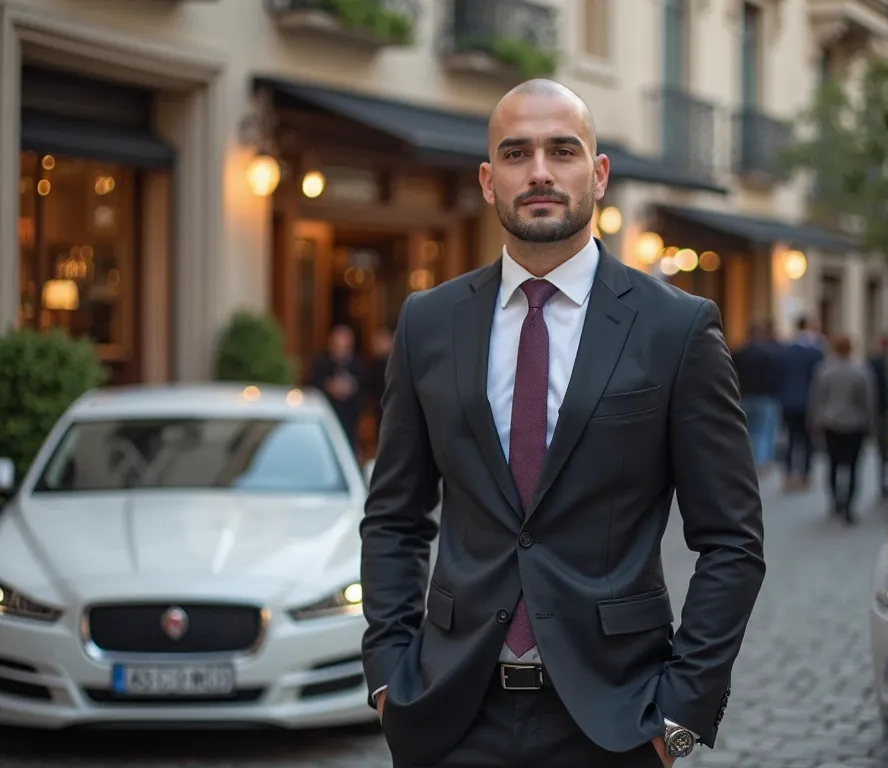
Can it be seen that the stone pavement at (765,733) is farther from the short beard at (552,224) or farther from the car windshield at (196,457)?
the short beard at (552,224)

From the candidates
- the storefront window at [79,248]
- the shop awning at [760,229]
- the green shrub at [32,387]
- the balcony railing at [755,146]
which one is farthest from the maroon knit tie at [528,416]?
the balcony railing at [755,146]

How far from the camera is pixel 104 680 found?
251 inches

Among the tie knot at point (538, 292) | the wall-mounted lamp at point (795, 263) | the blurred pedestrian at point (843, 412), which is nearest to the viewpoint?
the tie knot at point (538, 292)

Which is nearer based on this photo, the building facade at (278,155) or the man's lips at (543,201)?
the man's lips at (543,201)

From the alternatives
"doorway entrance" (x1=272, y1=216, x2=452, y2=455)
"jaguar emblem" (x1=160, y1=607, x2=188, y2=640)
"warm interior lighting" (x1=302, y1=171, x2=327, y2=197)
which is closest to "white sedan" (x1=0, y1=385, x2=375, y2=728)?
"jaguar emblem" (x1=160, y1=607, x2=188, y2=640)

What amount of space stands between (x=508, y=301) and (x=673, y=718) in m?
0.88

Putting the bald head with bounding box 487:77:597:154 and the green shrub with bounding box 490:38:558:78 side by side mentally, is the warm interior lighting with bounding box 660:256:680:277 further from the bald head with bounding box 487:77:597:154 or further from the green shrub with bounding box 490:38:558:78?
the bald head with bounding box 487:77:597:154

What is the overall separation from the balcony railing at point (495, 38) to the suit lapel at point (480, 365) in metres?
16.1

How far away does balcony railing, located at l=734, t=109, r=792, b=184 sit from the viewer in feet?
89.2

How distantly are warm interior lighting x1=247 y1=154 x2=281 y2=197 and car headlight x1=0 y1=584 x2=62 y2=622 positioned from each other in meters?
9.90

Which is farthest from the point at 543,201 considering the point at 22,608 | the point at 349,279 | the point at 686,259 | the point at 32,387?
the point at 686,259

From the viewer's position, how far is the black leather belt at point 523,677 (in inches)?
120

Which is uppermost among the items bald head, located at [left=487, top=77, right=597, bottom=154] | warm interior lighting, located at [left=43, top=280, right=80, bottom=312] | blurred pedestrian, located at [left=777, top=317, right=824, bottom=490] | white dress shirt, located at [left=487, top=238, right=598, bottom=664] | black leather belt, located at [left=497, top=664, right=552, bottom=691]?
bald head, located at [left=487, top=77, right=597, bottom=154]

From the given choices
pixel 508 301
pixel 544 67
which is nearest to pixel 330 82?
pixel 544 67
